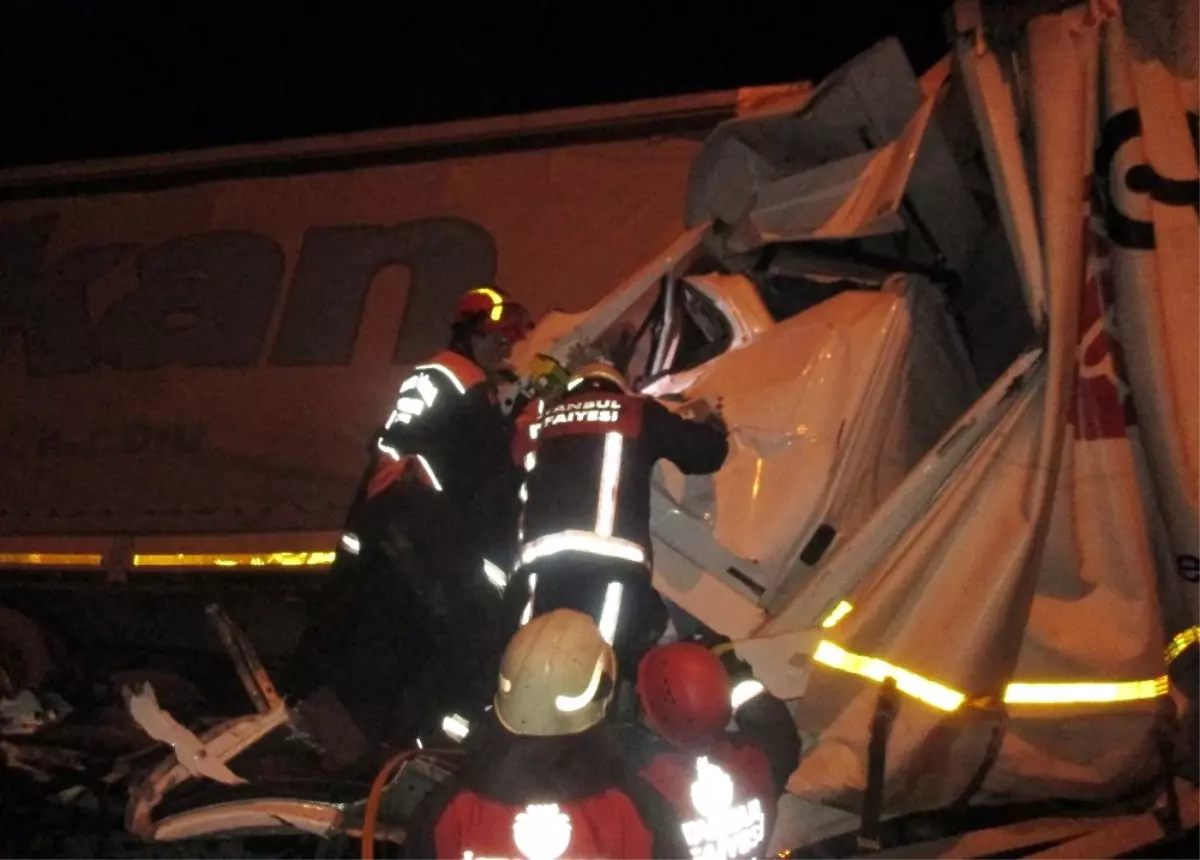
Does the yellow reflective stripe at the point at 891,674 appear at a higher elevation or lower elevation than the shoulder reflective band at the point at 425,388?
lower

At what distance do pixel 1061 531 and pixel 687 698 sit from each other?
0.88 metres

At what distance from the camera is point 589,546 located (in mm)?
2666

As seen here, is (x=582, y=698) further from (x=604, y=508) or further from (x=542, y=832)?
(x=604, y=508)

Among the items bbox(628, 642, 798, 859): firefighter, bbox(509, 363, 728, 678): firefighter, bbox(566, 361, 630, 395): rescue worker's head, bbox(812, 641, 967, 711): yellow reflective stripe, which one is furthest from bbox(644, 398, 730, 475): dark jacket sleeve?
bbox(812, 641, 967, 711): yellow reflective stripe

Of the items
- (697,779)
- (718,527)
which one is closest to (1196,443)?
(718,527)

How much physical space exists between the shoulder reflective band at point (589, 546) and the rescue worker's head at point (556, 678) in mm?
314

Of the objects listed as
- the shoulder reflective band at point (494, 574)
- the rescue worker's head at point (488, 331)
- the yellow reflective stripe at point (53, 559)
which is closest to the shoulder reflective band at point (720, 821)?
the shoulder reflective band at point (494, 574)

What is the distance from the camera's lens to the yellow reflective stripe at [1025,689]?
2137 mm

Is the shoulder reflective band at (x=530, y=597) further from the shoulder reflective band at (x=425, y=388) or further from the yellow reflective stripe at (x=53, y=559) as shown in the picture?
the yellow reflective stripe at (x=53, y=559)

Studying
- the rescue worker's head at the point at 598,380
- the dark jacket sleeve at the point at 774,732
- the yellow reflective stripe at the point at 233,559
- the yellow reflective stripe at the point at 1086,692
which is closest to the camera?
the yellow reflective stripe at the point at 1086,692

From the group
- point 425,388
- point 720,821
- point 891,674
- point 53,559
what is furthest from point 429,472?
point 53,559

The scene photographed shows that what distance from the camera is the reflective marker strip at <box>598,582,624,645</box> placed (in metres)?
2.65

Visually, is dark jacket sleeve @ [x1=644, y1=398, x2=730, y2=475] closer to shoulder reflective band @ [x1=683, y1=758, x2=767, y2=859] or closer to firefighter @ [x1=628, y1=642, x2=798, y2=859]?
firefighter @ [x1=628, y1=642, x2=798, y2=859]

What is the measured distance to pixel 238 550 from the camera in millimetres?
4414
